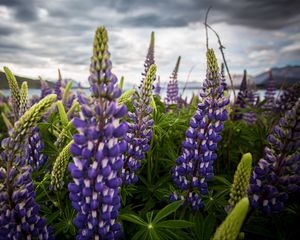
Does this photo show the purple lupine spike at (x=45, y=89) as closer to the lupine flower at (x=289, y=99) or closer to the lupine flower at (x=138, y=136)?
the lupine flower at (x=138, y=136)

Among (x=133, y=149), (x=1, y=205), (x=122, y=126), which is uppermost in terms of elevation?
(x=122, y=126)

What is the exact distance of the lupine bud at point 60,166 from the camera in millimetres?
1954

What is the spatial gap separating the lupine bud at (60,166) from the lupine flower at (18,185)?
0.29 meters

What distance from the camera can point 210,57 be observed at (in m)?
2.30

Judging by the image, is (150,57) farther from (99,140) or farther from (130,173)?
(99,140)

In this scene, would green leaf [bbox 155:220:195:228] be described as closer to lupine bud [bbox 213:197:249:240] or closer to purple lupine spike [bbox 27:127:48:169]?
lupine bud [bbox 213:197:249:240]

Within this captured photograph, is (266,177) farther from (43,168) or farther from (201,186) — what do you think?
(43,168)

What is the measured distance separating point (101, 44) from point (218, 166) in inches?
95.1

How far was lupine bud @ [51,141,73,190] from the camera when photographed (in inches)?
76.9

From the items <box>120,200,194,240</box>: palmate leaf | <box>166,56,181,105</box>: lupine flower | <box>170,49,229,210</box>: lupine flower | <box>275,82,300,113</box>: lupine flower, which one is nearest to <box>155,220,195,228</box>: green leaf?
<box>120,200,194,240</box>: palmate leaf

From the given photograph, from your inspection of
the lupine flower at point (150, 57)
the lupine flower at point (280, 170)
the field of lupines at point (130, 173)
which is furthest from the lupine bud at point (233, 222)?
the lupine flower at point (150, 57)

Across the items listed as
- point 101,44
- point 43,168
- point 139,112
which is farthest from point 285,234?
point 43,168

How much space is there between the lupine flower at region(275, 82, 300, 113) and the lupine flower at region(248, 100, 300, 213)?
3.79ft

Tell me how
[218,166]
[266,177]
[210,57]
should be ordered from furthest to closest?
[218,166], [210,57], [266,177]
